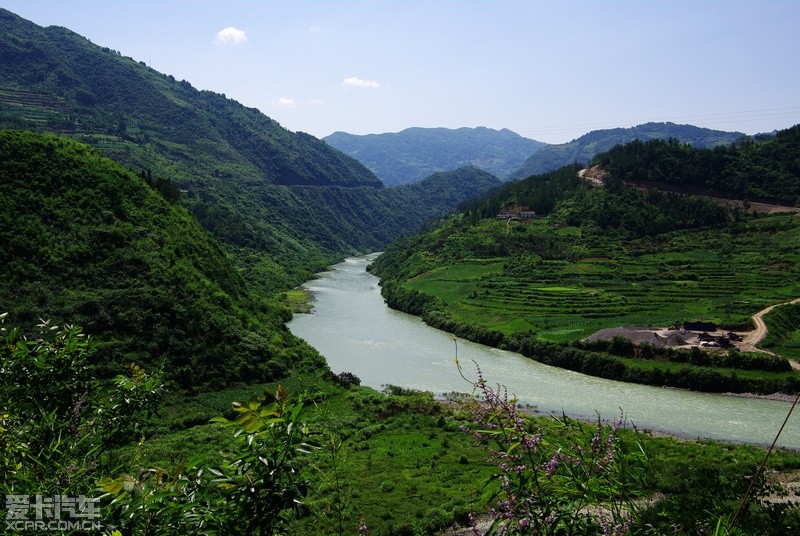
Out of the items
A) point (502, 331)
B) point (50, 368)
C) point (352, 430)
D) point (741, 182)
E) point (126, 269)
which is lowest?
point (352, 430)

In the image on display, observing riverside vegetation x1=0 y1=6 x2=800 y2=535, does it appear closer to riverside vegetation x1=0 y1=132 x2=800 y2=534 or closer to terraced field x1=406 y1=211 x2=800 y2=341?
riverside vegetation x1=0 y1=132 x2=800 y2=534

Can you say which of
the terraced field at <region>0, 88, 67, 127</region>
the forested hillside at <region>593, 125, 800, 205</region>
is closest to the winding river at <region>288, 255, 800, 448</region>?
the forested hillside at <region>593, 125, 800, 205</region>

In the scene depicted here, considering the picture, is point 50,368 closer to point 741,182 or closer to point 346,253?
point 741,182

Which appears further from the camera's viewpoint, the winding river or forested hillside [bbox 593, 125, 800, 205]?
forested hillside [bbox 593, 125, 800, 205]

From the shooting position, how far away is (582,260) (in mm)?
85312

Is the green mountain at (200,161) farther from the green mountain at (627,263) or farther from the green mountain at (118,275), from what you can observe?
the green mountain at (118,275)

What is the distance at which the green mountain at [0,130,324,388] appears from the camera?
38.4 metres

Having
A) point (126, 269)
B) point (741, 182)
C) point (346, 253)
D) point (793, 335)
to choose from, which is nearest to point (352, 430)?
point (126, 269)

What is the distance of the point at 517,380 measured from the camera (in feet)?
151

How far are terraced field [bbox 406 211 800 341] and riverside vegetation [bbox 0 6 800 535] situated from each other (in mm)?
8757

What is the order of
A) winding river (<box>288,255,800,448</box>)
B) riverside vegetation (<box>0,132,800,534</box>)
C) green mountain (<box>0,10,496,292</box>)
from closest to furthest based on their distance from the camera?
riverside vegetation (<box>0,132,800,534</box>) → winding river (<box>288,255,800,448</box>) → green mountain (<box>0,10,496,292</box>)

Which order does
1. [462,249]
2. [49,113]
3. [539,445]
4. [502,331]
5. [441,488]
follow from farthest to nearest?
[49,113], [462,249], [502,331], [441,488], [539,445]

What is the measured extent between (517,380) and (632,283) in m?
33.3

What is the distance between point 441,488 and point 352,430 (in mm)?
10318
